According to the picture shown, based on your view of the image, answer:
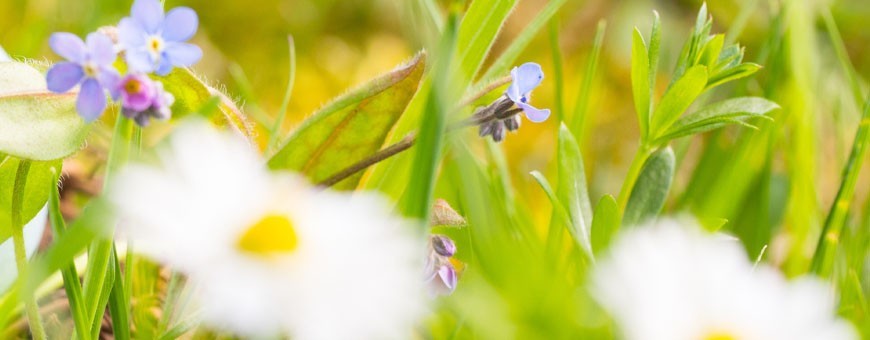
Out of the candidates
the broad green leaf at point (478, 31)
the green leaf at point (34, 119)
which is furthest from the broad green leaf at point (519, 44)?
the green leaf at point (34, 119)

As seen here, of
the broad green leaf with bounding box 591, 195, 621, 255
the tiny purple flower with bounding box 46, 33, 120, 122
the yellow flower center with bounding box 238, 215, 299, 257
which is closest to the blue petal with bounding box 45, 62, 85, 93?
the tiny purple flower with bounding box 46, 33, 120, 122

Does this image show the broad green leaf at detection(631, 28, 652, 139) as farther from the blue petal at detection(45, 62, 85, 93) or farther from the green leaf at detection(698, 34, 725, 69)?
the blue petal at detection(45, 62, 85, 93)

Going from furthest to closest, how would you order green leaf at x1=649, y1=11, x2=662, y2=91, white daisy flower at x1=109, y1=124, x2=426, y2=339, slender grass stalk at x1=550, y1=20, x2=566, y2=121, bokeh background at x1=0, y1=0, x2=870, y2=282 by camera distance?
bokeh background at x1=0, y1=0, x2=870, y2=282
slender grass stalk at x1=550, y1=20, x2=566, y2=121
green leaf at x1=649, y1=11, x2=662, y2=91
white daisy flower at x1=109, y1=124, x2=426, y2=339

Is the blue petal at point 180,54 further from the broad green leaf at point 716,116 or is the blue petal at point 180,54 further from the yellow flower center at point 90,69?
the broad green leaf at point 716,116

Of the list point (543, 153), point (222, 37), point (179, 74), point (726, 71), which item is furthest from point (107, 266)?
point (222, 37)

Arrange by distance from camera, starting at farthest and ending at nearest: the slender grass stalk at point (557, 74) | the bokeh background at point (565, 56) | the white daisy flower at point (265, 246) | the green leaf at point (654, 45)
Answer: the bokeh background at point (565, 56) → the slender grass stalk at point (557, 74) → the green leaf at point (654, 45) → the white daisy flower at point (265, 246)
